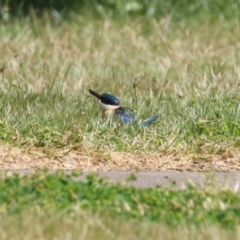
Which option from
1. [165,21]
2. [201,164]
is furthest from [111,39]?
[201,164]

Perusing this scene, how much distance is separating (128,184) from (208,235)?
4.95ft

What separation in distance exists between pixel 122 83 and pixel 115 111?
139 centimetres

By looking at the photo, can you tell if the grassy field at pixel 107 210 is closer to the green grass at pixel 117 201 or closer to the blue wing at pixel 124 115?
the green grass at pixel 117 201

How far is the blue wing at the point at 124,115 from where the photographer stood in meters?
7.90

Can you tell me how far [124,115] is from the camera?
8008 mm

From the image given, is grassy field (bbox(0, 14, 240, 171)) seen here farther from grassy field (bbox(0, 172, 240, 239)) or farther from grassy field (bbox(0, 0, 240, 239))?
grassy field (bbox(0, 172, 240, 239))

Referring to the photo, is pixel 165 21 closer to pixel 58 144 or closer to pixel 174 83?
pixel 174 83

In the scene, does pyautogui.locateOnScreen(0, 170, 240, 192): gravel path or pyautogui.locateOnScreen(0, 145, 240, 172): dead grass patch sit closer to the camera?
pyautogui.locateOnScreen(0, 170, 240, 192): gravel path

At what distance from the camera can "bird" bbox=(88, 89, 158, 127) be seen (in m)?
7.88

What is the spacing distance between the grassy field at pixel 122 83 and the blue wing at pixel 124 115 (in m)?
0.14

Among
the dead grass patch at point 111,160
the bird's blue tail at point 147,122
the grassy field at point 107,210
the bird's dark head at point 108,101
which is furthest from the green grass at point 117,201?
the bird's dark head at point 108,101

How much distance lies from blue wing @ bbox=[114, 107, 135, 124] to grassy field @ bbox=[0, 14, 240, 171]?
0.46 ft

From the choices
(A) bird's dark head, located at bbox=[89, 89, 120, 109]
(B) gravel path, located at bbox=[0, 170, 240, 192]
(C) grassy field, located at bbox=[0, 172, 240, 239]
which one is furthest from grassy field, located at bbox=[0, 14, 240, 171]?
(C) grassy field, located at bbox=[0, 172, 240, 239]

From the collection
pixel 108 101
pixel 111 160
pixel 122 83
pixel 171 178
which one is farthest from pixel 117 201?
pixel 122 83
